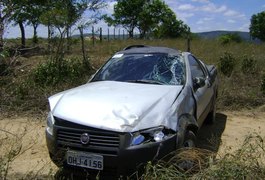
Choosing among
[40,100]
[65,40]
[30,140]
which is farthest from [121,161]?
[65,40]

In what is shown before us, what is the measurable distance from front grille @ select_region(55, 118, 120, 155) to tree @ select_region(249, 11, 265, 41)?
229 feet

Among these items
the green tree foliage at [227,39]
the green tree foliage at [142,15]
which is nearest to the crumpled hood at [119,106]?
the green tree foliage at [227,39]

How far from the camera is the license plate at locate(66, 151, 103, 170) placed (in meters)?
4.08

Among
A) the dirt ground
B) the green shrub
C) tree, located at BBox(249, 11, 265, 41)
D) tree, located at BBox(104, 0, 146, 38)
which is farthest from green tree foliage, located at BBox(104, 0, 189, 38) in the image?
the dirt ground

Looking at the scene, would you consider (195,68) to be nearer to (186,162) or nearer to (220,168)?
(186,162)

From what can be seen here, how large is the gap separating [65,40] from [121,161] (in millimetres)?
7778

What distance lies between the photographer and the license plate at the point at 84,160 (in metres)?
4.08

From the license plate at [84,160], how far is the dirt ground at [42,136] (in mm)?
623

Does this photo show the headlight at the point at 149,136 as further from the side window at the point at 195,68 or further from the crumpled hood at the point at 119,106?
the side window at the point at 195,68

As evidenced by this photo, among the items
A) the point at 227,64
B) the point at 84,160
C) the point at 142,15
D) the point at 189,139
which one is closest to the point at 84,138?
the point at 84,160

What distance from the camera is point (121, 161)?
4008mm

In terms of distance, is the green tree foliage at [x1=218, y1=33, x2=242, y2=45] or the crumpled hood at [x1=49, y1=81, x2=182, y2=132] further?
the green tree foliage at [x1=218, y1=33, x2=242, y2=45]

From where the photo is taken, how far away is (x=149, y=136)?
13.5ft

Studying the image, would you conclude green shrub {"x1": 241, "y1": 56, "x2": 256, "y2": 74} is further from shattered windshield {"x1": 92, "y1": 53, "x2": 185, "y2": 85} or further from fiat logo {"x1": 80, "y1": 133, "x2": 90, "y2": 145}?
fiat logo {"x1": 80, "y1": 133, "x2": 90, "y2": 145}
